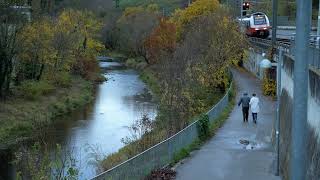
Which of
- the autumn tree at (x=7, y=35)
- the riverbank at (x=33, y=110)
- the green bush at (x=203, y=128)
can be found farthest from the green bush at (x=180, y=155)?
the autumn tree at (x=7, y=35)

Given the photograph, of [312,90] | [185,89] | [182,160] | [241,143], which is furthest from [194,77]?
[312,90]

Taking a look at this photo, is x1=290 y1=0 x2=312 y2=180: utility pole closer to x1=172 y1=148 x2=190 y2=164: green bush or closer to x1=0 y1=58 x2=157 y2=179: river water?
x1=0 y1=58 x2=157 y2=179: river water

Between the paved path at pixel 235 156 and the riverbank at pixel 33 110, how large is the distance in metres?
9.66

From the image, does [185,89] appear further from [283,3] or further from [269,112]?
[283,3]

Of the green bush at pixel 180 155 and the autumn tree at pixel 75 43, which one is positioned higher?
the autumn tree at pixel 75 43

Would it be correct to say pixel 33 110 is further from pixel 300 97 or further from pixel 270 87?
pixel 300 97

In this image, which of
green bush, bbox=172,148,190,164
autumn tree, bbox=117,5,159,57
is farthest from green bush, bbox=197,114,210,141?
autumn tree, bbox=117,5,159,57

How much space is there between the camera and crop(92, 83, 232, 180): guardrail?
14321mm

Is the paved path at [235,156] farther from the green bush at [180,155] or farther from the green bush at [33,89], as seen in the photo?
the green bush at [33,89]

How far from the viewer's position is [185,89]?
1054 inches

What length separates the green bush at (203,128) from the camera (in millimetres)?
23125

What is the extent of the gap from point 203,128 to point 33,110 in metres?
21.0

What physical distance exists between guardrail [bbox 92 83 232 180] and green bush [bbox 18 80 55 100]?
2502cm

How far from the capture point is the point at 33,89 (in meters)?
45.1
